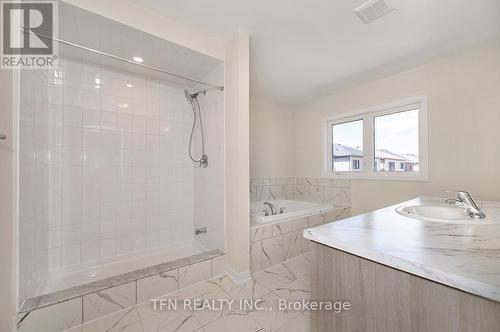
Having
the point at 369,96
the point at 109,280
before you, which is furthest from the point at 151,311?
the point at 369,96

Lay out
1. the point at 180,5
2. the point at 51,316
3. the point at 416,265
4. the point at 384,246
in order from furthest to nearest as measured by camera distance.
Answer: the point at 180,5 → the point at 51,316 → the point at 384,246 → the point at 416,265

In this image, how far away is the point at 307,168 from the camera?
3.36 meters

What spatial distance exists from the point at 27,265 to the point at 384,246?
208cm

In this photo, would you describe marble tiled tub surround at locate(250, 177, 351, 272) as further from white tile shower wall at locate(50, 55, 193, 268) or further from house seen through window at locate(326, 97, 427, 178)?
white tile shower wall at locate(50, 55, 193, 268)

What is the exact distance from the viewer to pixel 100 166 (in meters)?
1.99

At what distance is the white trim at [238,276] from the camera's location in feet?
5.61

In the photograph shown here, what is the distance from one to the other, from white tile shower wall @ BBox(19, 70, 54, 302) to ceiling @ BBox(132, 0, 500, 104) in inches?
42.7

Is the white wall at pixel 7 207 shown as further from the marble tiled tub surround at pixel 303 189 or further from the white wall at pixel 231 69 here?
the marble tiled tub surround at pixel 303 189

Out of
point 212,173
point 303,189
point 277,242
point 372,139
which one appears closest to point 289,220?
point 277,242

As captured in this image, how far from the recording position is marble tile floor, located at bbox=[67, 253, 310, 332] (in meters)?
1.25

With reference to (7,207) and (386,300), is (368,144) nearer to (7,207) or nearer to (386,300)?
(386,300)

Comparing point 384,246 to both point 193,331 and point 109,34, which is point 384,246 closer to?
point 193,331

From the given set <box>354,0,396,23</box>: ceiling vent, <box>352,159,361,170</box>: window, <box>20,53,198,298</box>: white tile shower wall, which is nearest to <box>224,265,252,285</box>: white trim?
<box>20,53,198,298</box>: white tile shower wall

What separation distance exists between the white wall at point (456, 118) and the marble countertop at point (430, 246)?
4.07 ft
